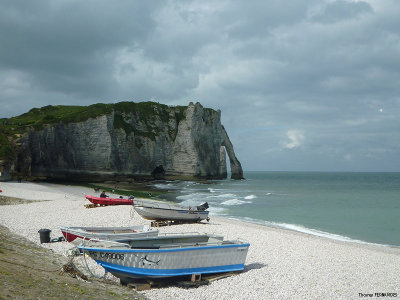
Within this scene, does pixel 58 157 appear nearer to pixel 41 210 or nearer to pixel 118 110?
pixel 118 110

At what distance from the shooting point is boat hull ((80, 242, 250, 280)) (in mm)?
10155

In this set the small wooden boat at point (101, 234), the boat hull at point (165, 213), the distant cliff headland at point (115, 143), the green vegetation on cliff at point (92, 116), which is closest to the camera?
the small wooden boat at point (101, 234)

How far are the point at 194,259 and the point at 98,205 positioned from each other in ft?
67.9

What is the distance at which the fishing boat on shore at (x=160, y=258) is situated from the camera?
33.3ft

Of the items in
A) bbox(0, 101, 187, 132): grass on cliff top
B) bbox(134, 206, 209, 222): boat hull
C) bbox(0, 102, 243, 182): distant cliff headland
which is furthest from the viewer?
bbox(0, 101, 187, 132): grass on cliff top

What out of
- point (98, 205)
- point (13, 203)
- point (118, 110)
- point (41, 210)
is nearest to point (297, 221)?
point (98, 205)

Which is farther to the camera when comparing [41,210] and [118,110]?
[118,110]

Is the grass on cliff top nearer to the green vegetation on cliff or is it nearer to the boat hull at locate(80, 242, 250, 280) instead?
the green vegetation on cliff

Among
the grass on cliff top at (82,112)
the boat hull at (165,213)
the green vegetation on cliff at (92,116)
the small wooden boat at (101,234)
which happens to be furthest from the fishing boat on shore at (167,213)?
the grass on cliff top at (82,112)

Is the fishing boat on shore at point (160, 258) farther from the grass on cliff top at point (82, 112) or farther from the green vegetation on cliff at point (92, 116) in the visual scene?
the grass on cliff top at point (82, 112)

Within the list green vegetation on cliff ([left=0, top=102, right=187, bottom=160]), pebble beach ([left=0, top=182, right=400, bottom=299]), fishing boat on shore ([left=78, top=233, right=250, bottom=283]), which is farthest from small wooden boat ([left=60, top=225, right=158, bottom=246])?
green vegetation on cliff ([left=0, top=102, right=187, bottom=160])

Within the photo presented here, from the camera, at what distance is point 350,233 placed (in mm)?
24078

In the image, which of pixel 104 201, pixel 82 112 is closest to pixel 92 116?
pixel 82 112

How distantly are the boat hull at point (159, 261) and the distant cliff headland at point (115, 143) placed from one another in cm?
4642
